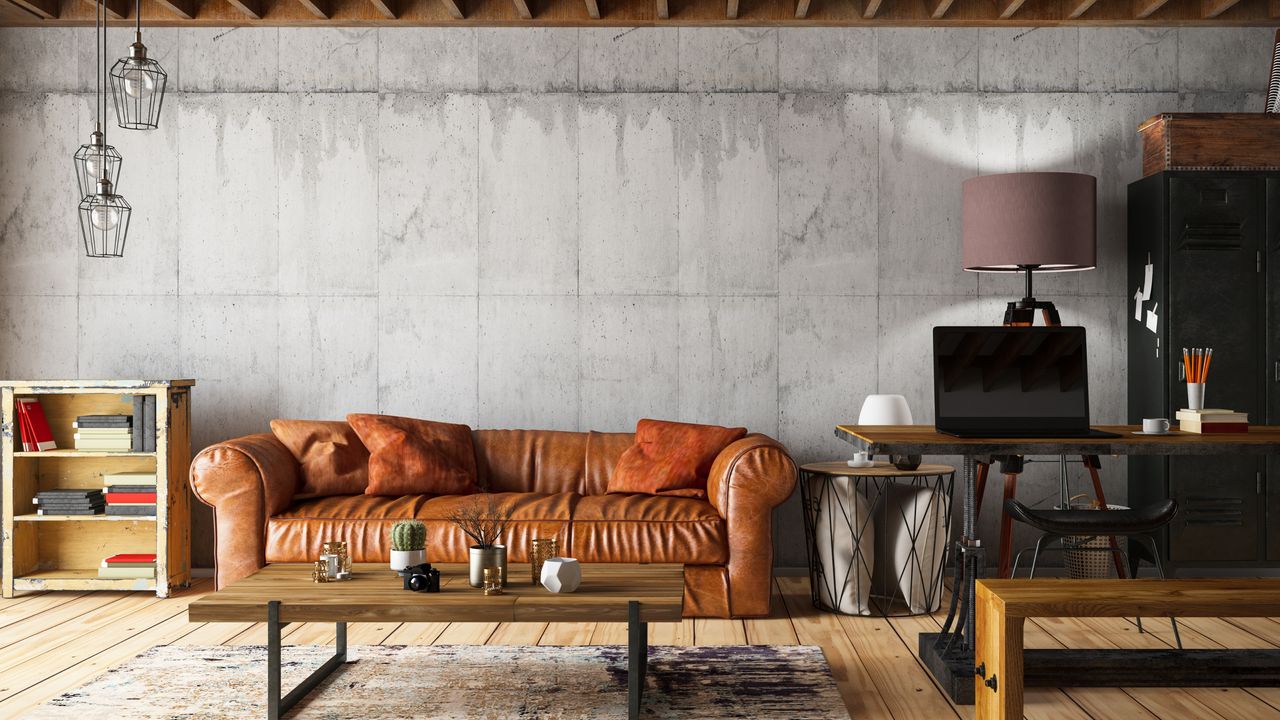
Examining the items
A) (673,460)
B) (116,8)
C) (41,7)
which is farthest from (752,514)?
(41,7)

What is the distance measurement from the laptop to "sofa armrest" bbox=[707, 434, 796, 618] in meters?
1.13

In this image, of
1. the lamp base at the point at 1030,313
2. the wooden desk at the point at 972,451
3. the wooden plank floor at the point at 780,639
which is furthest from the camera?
the lamp base at the point at 1030,313

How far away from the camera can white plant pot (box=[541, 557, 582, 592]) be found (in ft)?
9.90

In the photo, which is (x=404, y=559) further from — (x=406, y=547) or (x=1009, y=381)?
(x=1009, y=381)

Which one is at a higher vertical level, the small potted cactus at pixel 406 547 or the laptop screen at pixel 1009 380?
the laptop screen at pixel 1009 380

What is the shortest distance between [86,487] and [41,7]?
2.49 metres

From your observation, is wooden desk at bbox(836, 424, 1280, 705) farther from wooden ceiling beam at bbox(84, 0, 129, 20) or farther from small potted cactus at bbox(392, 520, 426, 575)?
wooden ceiling beam at bbox(84, 0, 129, 20)

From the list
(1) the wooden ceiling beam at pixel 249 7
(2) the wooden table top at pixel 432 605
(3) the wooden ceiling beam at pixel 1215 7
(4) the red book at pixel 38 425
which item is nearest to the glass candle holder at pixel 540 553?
(2) the wooden table top at pixel 432 605

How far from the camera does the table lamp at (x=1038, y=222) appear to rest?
15.1 feet

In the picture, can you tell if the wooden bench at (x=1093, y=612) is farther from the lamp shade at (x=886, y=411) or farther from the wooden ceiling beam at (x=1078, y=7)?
the wooden ceiling beam at (x=1078, y=7)

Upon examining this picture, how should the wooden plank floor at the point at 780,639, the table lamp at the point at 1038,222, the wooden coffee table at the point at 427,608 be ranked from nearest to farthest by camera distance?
the wooden coffee table at the point at 427,608 → the wooden plank floor at the point at 780,639 → the table lamp at the point at 1038,222

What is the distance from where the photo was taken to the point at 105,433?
15.7 feet

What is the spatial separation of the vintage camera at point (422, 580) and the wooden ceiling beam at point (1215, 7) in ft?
15.8

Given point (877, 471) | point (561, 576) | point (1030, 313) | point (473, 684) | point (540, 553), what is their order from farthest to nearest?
1. point (1030, 313)
2. point (877, 471)
3. point (473, 684)
4. point (540, 553)
5. point (561, 576)
